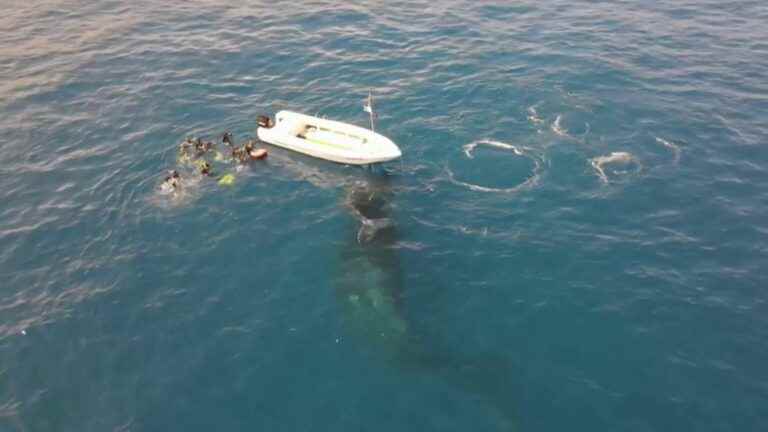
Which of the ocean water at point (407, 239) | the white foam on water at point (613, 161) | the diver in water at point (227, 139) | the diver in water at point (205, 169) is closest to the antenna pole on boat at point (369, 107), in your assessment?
the ocean water at point (407, 239)

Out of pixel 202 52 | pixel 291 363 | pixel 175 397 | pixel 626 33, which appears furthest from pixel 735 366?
pixel 202 52

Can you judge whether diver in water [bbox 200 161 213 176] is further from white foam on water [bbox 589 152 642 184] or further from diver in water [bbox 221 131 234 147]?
white foam on water [bbox 589 152 642 184]

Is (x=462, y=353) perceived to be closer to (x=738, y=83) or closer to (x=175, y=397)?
(x=175, y=397)

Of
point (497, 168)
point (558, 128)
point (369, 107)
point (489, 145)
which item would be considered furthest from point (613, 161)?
point (369, 107)

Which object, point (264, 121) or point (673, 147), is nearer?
point (673, 147)

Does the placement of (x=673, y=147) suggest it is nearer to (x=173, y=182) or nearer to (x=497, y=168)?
(x=497, y=168)

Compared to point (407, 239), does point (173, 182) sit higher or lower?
higher
